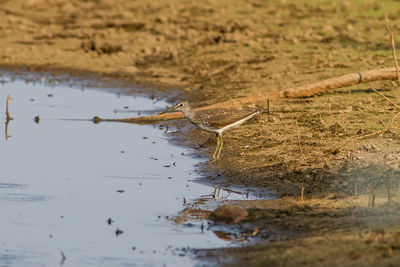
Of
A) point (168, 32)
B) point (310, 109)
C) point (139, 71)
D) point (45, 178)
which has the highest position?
point (168, 32)

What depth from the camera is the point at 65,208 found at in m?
8.06

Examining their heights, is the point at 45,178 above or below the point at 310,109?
below

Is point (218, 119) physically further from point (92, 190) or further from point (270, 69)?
point (270, 69)

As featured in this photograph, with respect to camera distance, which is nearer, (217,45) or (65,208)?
(65,208)

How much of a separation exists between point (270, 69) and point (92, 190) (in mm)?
6750

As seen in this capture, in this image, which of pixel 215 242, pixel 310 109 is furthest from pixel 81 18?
pixel 215 242

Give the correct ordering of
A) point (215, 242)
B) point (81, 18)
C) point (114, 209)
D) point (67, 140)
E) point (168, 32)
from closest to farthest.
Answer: point (215, 242), point (114, 209), point (67, 140), point (168, 32), point (81, 18)

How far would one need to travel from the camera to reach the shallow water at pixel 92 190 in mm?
6727

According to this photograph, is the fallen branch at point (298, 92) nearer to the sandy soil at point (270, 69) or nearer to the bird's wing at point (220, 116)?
the sandy soil at point (270, 69)

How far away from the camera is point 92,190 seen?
881 cm

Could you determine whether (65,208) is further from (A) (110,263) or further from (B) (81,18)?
(B) (81,18)

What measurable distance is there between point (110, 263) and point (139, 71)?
10218mm

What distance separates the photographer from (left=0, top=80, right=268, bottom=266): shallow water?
6727mm

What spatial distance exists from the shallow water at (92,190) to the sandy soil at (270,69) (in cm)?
59
